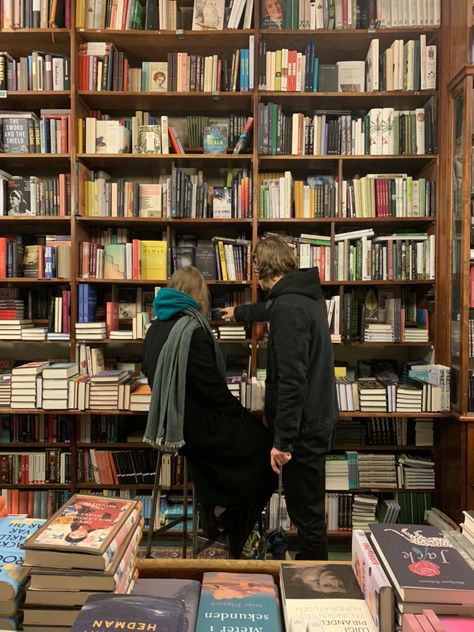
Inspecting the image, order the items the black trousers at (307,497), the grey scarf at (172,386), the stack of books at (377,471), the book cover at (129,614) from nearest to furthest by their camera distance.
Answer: the book cover at (129,614) → the grey scarf at (172,386) → the black trousers at (307,497) → the stack of books at (377,471)

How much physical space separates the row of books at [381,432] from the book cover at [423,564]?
2.00 m

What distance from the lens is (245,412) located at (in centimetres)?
214

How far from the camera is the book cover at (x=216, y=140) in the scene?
296 centimetres

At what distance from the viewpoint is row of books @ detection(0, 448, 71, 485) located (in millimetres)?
2988

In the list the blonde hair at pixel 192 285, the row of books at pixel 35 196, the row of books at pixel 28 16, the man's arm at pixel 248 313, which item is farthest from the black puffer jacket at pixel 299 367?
the row of books at pixel 28 16

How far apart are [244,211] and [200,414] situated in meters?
1.46

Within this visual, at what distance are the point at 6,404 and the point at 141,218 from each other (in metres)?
1.41

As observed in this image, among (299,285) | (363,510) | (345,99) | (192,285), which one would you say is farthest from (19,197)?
(363,510)

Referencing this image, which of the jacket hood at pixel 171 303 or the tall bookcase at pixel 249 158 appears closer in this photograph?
the jacket hood at pixel 171 303

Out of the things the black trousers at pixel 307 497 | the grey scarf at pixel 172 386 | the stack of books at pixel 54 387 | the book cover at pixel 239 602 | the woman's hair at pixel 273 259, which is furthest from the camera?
the stack of books at pixel 54 387

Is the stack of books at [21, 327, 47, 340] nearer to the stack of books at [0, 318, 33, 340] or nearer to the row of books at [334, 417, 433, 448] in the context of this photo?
the stack of books at [0, 318, 33, 340]

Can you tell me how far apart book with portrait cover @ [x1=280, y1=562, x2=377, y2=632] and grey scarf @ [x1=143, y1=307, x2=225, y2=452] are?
95 centimetres

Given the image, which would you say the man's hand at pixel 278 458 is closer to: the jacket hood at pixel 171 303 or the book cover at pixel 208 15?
the jacket hood at pixel 171 303

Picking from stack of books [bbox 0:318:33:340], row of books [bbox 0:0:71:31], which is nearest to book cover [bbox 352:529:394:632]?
stack of books [bbox 0:318:33:340]
